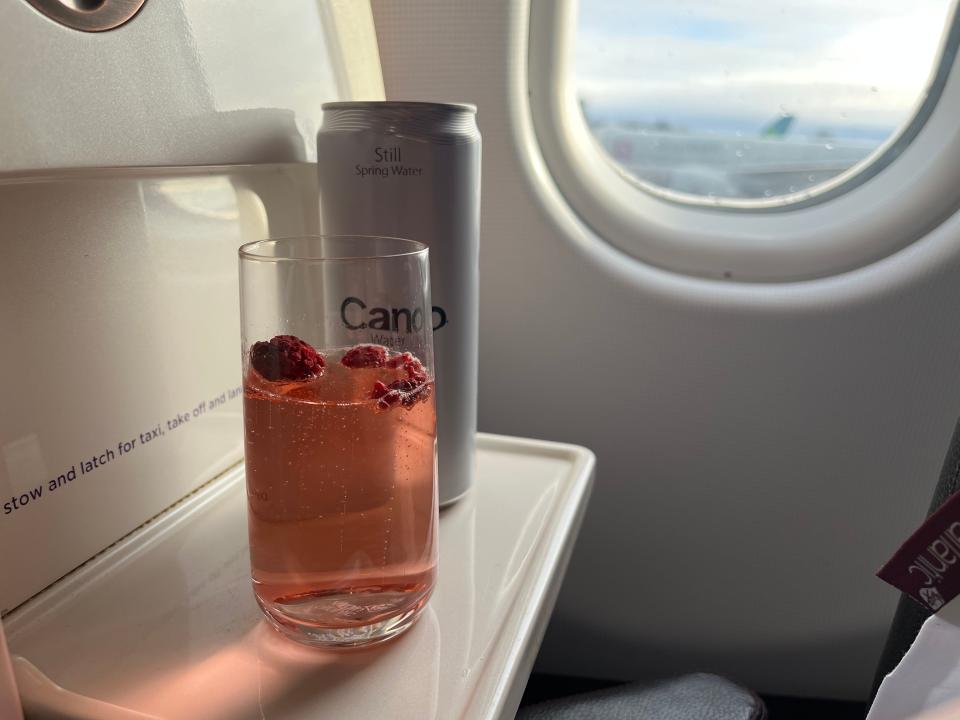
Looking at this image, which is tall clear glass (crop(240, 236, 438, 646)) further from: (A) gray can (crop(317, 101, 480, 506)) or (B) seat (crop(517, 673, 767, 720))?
(B) seat (crop(517, 673, 767, 720))

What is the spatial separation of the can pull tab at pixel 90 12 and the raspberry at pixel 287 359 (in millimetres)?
206

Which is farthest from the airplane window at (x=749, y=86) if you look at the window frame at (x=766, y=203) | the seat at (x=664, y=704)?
the seat at (x=664, y=704)

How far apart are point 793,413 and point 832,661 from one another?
0.38 meters

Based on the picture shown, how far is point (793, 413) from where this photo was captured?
94 centimetres

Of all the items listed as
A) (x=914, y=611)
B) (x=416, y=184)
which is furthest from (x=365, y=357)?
(x=914, y=611)

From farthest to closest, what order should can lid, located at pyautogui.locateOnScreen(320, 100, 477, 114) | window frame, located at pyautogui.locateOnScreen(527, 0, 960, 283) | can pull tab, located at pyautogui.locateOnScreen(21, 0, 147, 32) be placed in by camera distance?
window frame, located at pyautogui.locateOnScreen(527, 0, 960, 283) < can lid, located at pyautogui.locateOnScreen(320, 100, 477, 114) < can pull tab, located at pyautogui.locateOnScreen(21, 0, 147, 32)

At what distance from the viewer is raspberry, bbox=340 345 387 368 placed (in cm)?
46

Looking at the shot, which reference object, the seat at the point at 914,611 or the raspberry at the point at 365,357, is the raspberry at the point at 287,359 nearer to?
the raspberry at the point at 365,357

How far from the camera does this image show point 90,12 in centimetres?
43

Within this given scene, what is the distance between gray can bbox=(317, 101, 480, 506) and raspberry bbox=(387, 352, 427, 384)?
129 millimetres

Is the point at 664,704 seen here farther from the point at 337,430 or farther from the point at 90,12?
the point at 90,12

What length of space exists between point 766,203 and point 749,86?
0.15m

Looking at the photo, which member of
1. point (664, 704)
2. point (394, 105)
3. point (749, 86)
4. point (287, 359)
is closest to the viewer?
point (287, 359)

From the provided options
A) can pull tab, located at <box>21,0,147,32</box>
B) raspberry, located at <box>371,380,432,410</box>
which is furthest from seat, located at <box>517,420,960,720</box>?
can pull tab, located at <box>21,0,147,32</box>
